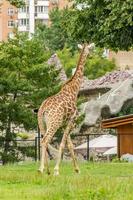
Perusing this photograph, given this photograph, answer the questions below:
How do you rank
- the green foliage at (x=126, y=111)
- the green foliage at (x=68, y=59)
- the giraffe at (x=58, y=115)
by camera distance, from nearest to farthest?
the giraffe at (x=58, y=115)
the green foliage at (x=126, y=111)
the green foliage at (x=68, y=59)

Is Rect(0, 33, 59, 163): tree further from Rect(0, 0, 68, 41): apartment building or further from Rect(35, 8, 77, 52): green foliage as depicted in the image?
Rect(0, 0, 68, 41): apartment building

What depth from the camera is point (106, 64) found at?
8294 cm

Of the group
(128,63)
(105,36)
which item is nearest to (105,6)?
(105,36)

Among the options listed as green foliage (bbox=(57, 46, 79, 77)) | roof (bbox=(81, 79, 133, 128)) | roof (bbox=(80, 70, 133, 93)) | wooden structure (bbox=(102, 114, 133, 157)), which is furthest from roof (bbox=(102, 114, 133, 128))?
green foliage (bbox=(57, 46, 79, 77))

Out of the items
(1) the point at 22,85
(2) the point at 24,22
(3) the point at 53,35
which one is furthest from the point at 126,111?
(2) the point at 24,22

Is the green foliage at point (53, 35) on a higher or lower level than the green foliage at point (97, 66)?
higher

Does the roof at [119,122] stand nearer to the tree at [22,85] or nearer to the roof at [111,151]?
the roof at [111,151]

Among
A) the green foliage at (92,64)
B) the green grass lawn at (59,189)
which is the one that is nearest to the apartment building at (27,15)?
the green foliage at (92,64)

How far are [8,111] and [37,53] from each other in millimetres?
4758

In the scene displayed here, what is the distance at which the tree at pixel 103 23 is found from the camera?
2872 cm

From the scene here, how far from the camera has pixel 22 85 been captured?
3931cm

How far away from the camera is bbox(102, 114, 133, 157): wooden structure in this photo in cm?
4256

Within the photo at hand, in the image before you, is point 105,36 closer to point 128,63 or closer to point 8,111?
point 8,111

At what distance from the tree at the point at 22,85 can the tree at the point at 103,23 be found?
19.8 feet
